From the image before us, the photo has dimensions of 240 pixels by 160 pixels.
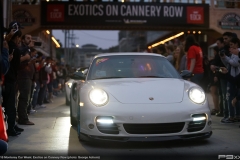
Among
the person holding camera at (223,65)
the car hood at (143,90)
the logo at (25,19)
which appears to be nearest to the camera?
the car hood at (143,90)

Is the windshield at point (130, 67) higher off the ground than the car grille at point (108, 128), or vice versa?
the windshield at point (130, 67)

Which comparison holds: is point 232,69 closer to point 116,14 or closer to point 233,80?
point 233,80

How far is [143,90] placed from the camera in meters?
6.41

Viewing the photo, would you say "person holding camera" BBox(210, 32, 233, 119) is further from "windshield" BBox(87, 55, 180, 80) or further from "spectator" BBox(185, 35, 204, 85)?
"windshield" BBox(87, 55, 180, 80)

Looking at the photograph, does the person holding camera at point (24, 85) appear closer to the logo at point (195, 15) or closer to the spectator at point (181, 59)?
the spectator at point (181, 59)

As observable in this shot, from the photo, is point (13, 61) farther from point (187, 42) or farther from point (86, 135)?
point (187, 42)

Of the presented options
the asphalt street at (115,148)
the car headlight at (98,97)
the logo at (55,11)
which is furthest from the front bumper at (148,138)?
the logo at (55,11)

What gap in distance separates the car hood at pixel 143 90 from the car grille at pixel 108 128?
15.2 inches

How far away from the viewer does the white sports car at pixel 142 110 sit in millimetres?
5961

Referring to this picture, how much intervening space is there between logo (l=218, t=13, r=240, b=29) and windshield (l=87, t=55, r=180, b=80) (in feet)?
52.9

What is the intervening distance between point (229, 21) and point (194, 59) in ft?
45.5

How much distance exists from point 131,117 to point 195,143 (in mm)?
1156

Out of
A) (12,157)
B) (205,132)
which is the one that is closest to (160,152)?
(205,132)

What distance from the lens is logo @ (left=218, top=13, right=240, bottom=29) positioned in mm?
22938
